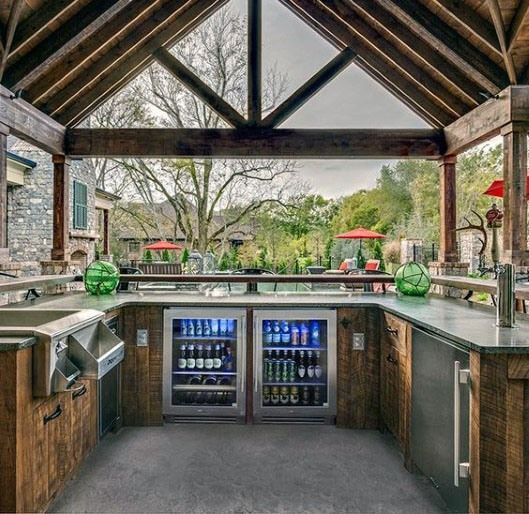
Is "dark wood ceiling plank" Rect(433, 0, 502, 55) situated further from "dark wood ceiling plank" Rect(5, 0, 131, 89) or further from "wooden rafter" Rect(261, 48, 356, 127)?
"dark wood ceiling plank" Rect(5, 0, 131, 89)

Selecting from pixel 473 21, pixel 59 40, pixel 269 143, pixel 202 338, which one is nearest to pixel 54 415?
pixel 202 338

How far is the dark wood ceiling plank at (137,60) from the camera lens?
19.1 feet

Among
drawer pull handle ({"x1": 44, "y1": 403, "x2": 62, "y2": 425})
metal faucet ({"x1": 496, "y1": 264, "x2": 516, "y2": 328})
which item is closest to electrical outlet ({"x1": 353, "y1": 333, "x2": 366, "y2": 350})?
metal faucet ({"x1": 496, "y1": 264, "x2": 516, "y2": 328})

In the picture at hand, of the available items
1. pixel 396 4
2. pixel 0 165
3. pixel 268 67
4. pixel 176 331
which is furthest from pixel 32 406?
pixel 268 67

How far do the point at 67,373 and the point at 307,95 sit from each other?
5.02 meters

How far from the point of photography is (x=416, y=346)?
232 cm

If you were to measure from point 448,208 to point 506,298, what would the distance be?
428 centimetres

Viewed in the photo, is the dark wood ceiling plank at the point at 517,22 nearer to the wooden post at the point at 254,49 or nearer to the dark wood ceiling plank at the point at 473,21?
the dark wood ceiling plank at the point at 473,21

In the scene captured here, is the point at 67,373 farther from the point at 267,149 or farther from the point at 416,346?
the point at 267,149

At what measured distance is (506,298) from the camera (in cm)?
210

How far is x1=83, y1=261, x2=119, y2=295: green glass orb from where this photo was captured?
3439mm

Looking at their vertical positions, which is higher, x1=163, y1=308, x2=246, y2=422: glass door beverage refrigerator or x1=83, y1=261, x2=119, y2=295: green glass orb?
x1=83, y1=261, x2=119, y2=295: green glass orb

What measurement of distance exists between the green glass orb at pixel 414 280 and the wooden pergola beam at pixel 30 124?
455 cm

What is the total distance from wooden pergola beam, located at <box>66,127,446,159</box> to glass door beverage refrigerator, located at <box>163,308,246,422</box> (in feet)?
11.0
